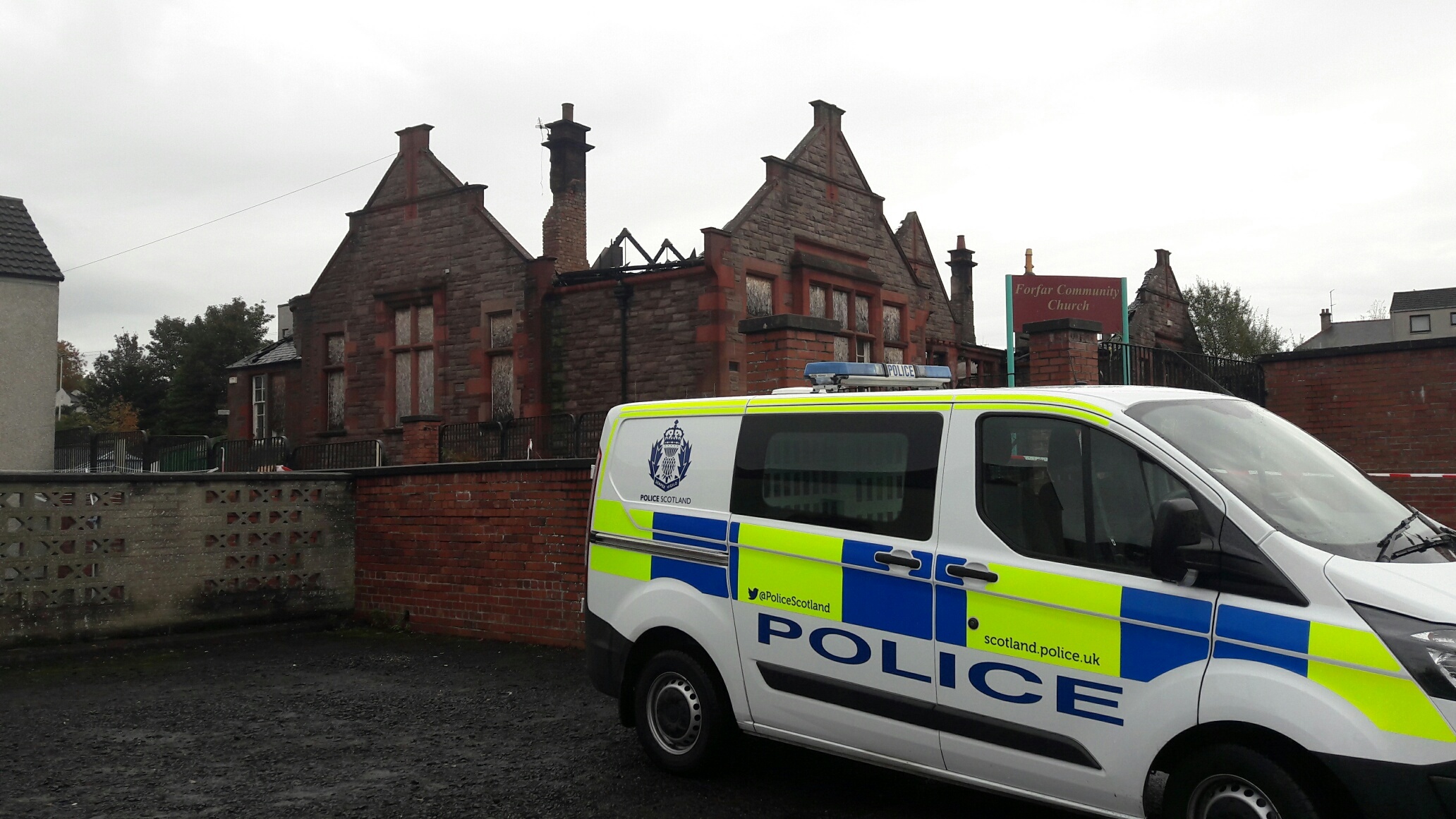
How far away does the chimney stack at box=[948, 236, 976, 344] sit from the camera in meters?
31.4

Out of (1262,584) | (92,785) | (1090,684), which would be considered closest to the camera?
(1262,584)

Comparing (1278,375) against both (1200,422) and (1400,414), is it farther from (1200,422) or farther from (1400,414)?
(1200,422)

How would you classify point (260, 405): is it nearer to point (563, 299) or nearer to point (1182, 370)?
point (563, 299)

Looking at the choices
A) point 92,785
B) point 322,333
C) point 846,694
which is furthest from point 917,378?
point 322,333

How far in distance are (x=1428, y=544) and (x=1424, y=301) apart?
247ft

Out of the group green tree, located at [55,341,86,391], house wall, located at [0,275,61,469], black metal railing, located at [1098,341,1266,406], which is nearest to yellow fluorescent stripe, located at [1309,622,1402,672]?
black metal railing, located at [1098,341,1266,406]

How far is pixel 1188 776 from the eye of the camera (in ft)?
12.6

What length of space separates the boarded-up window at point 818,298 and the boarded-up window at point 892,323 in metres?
1.96

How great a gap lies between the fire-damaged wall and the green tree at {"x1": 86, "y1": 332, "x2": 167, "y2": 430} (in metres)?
68.8

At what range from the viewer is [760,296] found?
17.9m

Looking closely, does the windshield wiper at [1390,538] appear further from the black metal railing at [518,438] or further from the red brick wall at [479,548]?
the black metal railing at [518,438]

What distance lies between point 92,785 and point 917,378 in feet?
16.8

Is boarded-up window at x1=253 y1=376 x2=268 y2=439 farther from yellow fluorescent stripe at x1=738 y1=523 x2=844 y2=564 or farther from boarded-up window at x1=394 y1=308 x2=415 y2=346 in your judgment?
yellow fluorescent stripe at x1=738 y1=523 x2=844 y2=564

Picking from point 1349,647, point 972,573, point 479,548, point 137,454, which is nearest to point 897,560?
point 972,573
